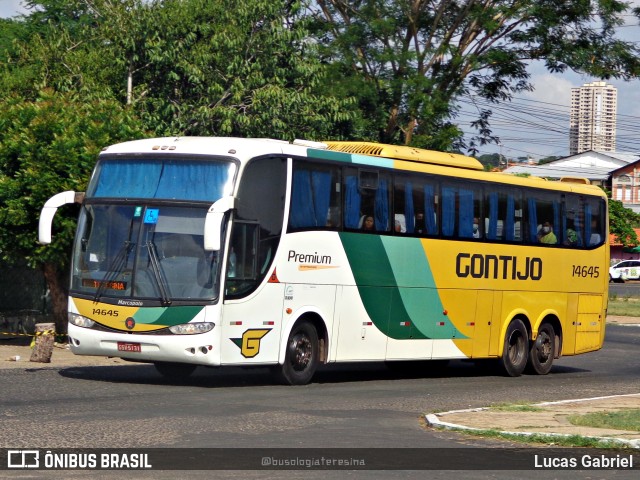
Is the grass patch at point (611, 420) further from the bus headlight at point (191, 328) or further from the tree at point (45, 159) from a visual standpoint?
the tree at point (45, 159)

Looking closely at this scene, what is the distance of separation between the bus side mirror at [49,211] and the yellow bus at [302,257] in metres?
0.03

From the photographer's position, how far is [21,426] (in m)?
11.6

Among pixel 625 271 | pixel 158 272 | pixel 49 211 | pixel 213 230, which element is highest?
pixel 49 211

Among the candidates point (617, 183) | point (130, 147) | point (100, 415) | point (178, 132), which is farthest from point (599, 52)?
point (617, 183)

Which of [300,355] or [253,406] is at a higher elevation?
[300,355]

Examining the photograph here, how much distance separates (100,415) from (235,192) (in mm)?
4634

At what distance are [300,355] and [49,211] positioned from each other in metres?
4.21

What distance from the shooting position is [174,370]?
18.7 meters

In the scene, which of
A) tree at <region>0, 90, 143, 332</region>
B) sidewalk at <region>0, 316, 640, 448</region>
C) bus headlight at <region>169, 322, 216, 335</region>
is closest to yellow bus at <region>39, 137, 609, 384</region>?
bus headlight at <region>169, 322, 216, 335</region>

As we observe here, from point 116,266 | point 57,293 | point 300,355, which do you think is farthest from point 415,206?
point 57,293

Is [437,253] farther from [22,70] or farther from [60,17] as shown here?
[60,17]

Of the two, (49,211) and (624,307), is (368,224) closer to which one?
(49,211)

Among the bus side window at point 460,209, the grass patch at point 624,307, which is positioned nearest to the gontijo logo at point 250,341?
the bus side window at point 460,209

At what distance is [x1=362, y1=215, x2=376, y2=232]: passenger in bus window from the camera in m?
19.1
